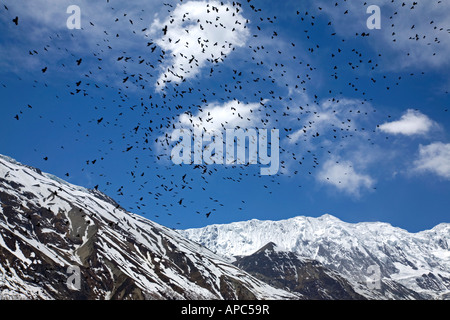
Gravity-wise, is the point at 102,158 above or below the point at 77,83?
below
